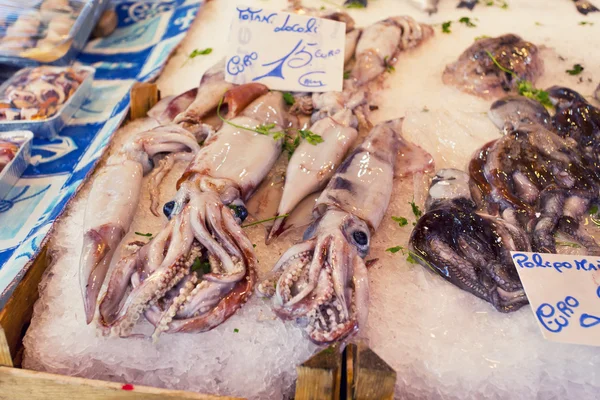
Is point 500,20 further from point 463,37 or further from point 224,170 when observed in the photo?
point 224,170

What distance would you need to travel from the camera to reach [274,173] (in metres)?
2.68

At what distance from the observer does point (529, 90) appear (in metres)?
3.32

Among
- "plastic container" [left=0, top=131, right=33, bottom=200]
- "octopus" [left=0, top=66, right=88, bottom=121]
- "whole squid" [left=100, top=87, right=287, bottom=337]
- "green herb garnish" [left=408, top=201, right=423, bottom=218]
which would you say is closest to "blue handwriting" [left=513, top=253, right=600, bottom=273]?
"green herb garnish" [left=408, top=201, right=423, bottom=218]

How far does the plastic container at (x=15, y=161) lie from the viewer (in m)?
2.72

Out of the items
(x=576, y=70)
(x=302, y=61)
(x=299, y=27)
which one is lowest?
(x=576, y=70)

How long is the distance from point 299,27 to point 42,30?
1958 millimetres

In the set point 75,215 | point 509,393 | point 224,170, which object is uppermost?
point 224,170

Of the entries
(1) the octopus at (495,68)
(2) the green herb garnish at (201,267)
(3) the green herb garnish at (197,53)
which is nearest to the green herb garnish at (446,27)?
(1) the octopus at (495,68)

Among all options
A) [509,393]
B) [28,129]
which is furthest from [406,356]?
[28,129]

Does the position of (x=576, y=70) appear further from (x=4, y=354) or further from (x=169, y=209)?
(x=4, y=354)

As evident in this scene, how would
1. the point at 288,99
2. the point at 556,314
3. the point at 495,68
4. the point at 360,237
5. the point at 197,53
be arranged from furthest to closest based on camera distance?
the point at 197,53
the point at 495,68
the point at 288,99
the point at 360,237
the point at 556,314

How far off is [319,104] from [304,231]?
1.06 metres

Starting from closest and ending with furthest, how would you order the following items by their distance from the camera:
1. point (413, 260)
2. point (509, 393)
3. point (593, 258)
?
point (509, 393), point (593, 258), point (413, 260)

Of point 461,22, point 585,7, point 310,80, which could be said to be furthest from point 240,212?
point 585,7
